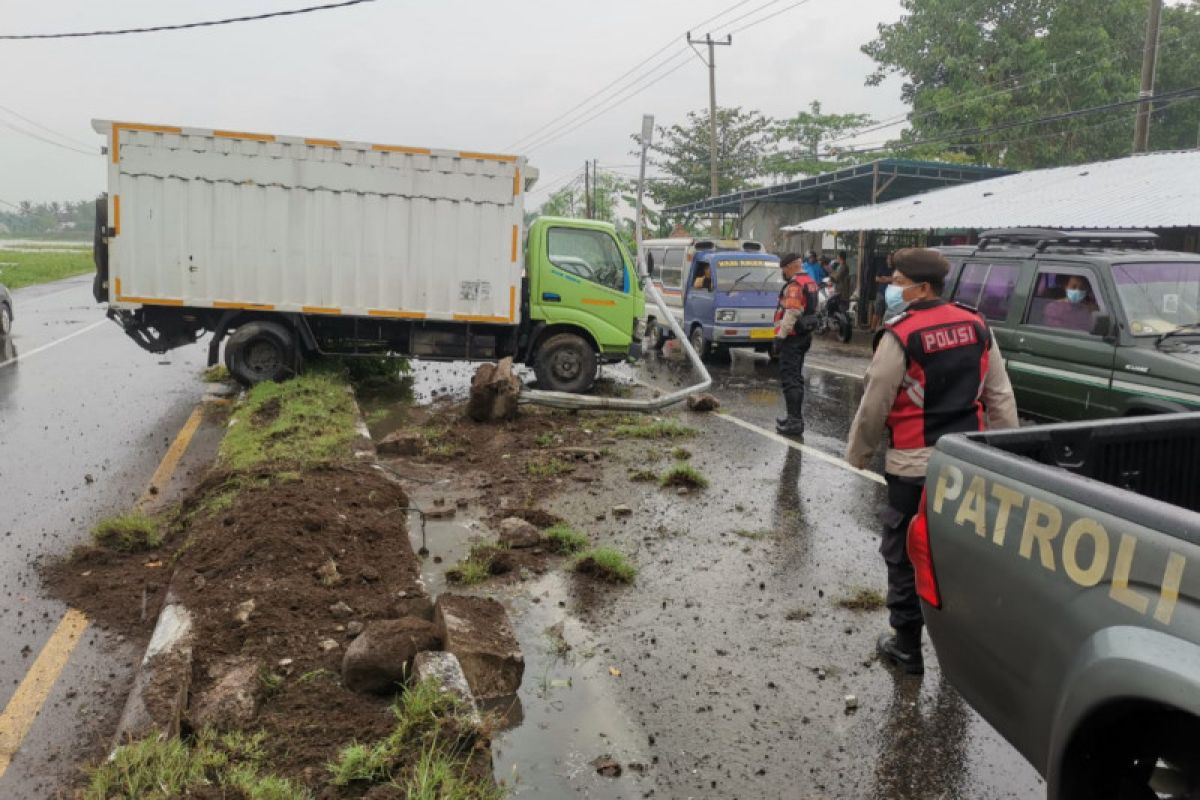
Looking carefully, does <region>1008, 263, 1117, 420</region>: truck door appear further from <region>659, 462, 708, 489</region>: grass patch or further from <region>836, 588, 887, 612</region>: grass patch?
<region>836, 588, 887, 612</region>: grass patch

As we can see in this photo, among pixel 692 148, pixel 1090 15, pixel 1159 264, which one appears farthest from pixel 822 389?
pixel 692 148

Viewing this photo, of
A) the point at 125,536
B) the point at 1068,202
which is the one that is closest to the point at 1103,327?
the point at 125,536

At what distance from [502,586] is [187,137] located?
7.36 metres

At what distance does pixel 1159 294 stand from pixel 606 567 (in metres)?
4.95

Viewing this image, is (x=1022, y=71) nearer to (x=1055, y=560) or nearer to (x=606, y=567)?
(x=606, y=567)

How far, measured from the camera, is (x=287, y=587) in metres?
4.24

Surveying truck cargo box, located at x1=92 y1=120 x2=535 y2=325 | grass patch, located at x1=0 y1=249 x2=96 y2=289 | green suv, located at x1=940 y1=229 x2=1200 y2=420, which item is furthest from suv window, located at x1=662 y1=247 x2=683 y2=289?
grass patch, located at x1=0 y1=249 x2=96 y2=289

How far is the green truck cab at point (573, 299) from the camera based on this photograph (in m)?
10.7

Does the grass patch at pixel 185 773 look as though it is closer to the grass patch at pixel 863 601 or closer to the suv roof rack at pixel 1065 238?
the grass patch at pixel 863 601

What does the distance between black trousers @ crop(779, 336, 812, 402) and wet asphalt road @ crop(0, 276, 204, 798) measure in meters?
6.11

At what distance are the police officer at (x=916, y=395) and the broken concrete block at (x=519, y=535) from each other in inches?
91.5

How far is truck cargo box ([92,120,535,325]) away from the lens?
9.65 meters

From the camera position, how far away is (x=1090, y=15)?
29.0 meters

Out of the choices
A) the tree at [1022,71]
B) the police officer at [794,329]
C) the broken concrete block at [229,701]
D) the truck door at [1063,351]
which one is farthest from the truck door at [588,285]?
the tree at [1022,71]
